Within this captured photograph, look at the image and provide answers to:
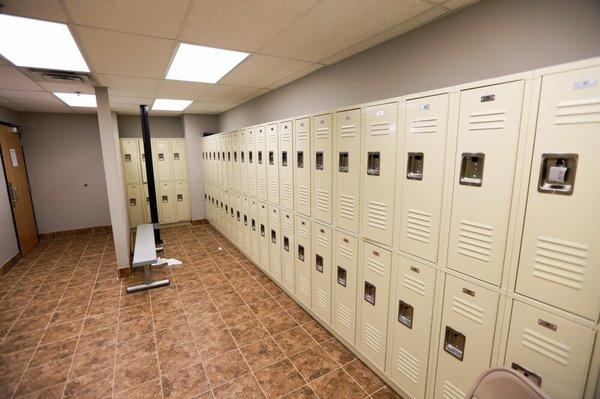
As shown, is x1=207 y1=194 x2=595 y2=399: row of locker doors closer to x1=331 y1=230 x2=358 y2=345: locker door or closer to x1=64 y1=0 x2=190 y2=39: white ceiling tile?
x1=331 y1=230 x2=358 y2=345: locker door

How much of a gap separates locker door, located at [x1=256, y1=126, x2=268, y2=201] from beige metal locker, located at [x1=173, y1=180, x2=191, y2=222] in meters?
3.98

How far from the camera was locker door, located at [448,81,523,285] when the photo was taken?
142 centimetres

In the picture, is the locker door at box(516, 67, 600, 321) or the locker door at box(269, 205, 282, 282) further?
the locker door at box(269, 205, 282, 282)

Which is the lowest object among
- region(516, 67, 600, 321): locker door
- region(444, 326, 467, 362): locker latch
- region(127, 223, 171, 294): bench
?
region(127, 223, 171, 294): bench

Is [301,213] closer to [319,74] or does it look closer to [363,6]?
[319,74]

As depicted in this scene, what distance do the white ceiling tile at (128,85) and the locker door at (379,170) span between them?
298cm

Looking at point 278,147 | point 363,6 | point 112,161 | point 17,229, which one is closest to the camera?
point 363,6

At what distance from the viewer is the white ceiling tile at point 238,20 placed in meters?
1.78

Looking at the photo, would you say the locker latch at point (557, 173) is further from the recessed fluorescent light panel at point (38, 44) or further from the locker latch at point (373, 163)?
the recessed fluorescent light panel at point (38, 44)

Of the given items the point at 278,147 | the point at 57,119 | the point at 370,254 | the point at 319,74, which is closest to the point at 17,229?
the point at 57,119


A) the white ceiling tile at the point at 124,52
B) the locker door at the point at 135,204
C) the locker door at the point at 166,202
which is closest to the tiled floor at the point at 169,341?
the locker door at the point at 135,204

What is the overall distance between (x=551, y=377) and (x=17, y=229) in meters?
Result: 7.33

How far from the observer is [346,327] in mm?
2672

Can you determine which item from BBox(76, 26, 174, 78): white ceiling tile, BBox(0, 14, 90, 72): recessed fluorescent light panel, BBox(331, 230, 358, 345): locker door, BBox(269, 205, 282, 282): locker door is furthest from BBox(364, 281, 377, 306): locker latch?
BBox(0, 14, 90, 72): recessed fluorescent light panel
